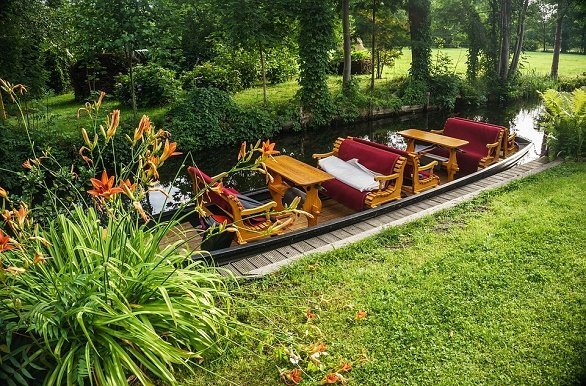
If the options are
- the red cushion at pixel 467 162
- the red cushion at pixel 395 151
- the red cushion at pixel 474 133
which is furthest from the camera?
the red cushion at pixel 474 133

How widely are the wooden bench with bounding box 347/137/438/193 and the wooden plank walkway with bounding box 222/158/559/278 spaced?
29cm

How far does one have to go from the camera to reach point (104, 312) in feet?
10.2

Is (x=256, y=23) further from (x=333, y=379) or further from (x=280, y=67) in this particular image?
(x=333, y=379)

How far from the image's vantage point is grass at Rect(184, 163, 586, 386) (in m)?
3.55

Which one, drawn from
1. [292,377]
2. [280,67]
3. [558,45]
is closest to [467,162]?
[292,377]

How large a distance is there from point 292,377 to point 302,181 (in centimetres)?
331

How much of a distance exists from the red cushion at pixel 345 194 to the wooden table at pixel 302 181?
1.73 feet

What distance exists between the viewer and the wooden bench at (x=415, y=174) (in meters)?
7.36

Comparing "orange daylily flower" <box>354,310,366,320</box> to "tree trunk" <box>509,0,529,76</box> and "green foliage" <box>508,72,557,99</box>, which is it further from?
"tree trunk" <box>509,0,529,76</box>

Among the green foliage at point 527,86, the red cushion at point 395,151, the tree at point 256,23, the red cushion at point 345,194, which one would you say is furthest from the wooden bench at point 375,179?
the green foliage at point 527,86

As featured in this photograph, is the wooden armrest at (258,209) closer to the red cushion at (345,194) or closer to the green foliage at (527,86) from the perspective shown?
the red cushion at (345,194)

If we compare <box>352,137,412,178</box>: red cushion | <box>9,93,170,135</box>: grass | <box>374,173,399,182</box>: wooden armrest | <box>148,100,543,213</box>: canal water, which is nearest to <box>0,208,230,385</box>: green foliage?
<box>374,173,399,182</box>: wooden armrest

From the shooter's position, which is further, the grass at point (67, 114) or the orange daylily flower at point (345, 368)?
the grass at point (67, 114)

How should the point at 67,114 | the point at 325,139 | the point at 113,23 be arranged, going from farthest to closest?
1. the point at 325,139
2. the point at 67,114
3. the point at 113,23
